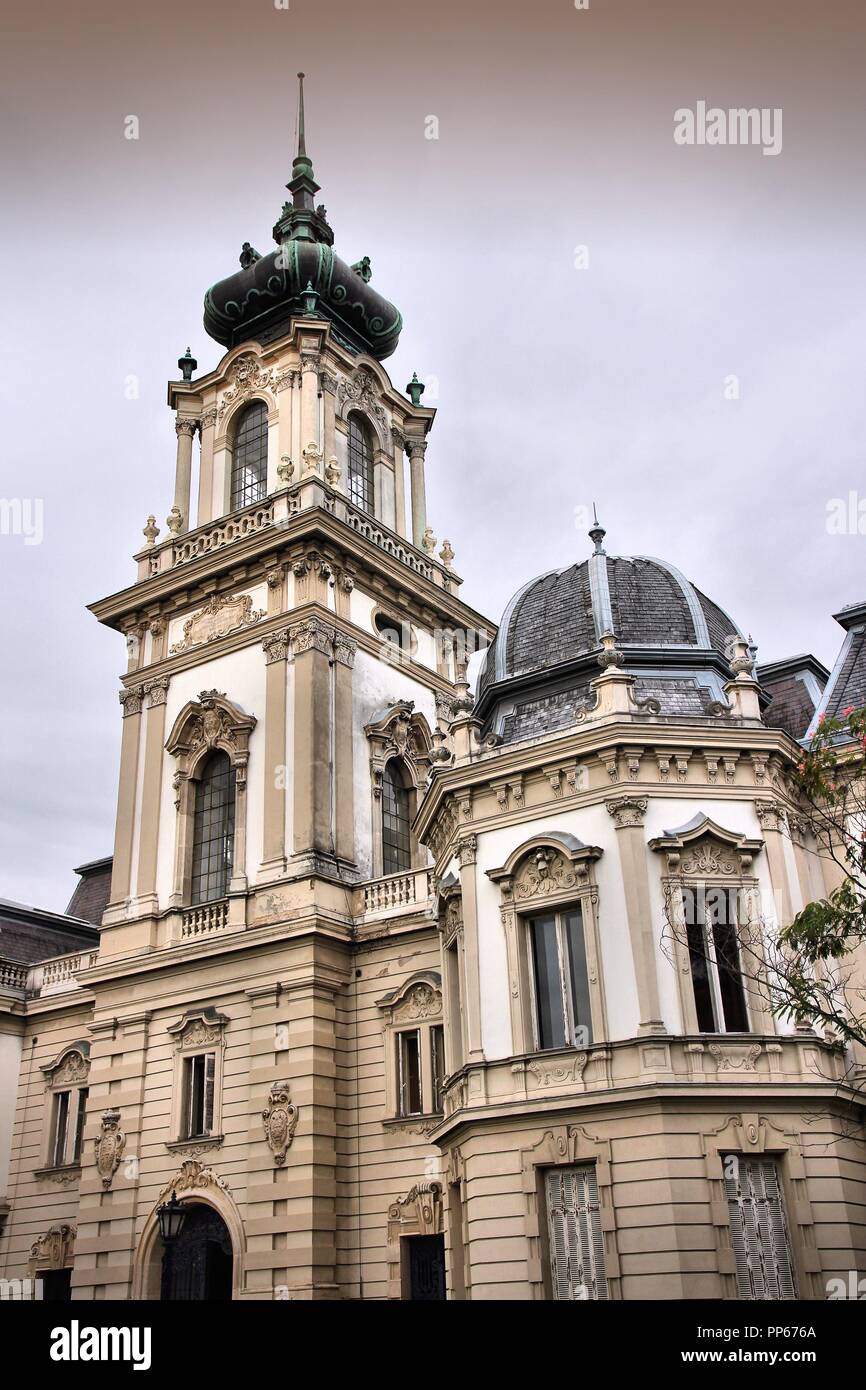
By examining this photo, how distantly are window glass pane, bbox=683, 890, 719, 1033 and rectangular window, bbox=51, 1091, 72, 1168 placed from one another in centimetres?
2016

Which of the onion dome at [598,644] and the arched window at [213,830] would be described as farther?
the arched window at [213,830]

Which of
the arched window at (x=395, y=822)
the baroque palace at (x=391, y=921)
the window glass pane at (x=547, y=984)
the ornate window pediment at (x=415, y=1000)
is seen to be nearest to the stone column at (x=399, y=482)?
the baroque palace at (x=391, y=921)

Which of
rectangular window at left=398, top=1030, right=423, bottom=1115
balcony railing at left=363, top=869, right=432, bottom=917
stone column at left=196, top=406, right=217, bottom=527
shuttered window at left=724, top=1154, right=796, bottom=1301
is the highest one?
stone column at left=196, top=406, right=217, bottom=527

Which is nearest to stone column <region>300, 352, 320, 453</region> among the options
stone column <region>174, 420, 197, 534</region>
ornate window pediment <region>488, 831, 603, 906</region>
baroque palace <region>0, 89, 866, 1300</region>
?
baroque palace <region>0, 89, 866, 1300</region>

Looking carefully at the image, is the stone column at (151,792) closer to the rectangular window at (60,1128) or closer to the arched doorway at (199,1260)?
the rectangular window at (60,1128)

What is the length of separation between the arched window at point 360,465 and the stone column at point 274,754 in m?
6.76

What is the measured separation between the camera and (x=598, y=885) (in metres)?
20.8

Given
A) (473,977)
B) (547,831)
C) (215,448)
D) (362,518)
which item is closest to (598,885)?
(547,831)

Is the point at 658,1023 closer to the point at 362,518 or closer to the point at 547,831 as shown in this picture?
the point at 547,831

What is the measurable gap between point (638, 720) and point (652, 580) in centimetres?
515

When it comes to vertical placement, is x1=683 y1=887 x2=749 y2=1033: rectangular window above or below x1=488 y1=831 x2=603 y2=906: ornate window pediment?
below

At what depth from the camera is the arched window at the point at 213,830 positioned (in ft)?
103

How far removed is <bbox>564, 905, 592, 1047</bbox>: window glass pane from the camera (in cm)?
2028

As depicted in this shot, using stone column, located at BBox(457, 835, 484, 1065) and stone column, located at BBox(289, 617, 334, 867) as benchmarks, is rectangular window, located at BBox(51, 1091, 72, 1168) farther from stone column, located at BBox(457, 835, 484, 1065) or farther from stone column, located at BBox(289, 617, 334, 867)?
stone column, located at BBox(457, 835, 484, 1065)
